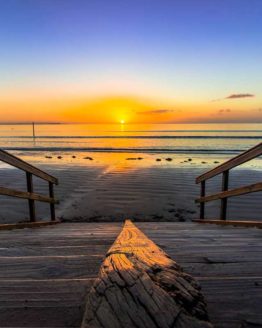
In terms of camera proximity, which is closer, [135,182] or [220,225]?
[220,225]

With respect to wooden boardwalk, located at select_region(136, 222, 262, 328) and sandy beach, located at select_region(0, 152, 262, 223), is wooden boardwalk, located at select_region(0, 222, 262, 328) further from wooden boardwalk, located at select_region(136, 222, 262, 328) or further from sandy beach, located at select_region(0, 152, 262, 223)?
sandy beach, located at select_region(0, 152, 262, 223)

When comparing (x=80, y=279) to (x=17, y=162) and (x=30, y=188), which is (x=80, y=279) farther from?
(x=30, y=188)

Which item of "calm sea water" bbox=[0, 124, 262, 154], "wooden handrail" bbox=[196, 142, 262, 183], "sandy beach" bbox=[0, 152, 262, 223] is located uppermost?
"wooden handrail" bbox=[196, 142, 262, 183]

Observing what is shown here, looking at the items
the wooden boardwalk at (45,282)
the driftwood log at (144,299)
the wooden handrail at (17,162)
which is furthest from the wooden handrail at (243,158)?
the wooden handrail at (17,162)

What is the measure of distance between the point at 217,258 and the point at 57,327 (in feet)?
5.03

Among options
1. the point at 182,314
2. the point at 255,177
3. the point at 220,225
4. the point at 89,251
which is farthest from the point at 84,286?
the point at 255,177

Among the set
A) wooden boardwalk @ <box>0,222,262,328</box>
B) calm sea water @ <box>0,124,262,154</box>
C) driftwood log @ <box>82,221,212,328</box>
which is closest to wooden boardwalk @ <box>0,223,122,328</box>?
wooden boardwalk @ <box>0,222,262,328</box>

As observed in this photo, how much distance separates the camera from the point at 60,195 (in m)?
11.7

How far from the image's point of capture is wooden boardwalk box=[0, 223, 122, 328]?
1617mm

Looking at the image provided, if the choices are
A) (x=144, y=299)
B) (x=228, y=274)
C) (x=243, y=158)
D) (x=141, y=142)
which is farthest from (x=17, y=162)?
(x=141, y=142)

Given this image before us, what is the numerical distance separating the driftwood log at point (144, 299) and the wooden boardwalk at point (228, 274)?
0.21m

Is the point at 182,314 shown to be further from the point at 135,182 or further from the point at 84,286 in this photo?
the point at 135,182

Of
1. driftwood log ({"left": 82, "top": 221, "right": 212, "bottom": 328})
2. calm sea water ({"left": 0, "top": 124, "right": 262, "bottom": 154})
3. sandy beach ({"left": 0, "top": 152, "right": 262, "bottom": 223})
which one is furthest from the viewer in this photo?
calm sea water ({"left": 0, "top": 124, "right": 262, "bottom": 154})

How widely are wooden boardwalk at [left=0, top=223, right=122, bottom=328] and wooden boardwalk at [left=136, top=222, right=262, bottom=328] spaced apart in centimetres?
74
